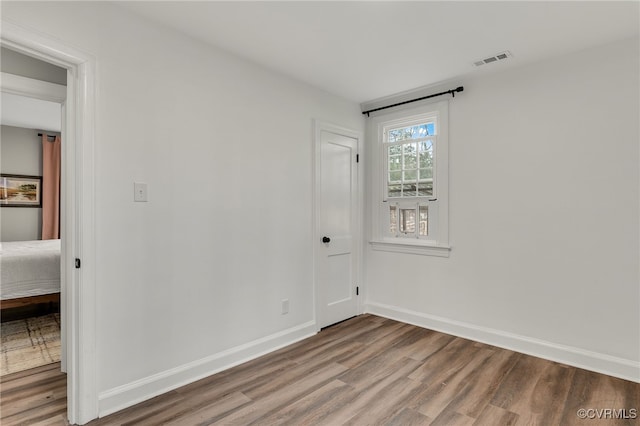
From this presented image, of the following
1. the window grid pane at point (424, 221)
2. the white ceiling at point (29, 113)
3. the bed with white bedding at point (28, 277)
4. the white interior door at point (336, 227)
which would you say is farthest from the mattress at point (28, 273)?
the window grid pane at point (424, 221)

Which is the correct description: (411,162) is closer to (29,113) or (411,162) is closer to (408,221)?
(408,221)

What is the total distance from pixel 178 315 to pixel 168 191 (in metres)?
0.90

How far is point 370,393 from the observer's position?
228 cm

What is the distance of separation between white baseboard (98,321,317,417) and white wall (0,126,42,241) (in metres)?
5.08

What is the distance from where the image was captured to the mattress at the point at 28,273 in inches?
139

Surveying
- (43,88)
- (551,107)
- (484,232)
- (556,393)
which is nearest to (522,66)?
(551,107)

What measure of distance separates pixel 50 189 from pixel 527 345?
721cm

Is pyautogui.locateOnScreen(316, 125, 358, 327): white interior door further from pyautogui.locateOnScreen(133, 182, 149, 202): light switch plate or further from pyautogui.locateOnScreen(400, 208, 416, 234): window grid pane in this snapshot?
pyautogui.locateOnScreen(133, 182, 149, 202): light switch plate

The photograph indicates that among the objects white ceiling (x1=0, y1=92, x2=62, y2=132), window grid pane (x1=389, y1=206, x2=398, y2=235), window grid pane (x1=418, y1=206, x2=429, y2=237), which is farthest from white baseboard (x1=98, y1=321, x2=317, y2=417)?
white ceiling (x1=0, y1=92, x2=62, y2=132)

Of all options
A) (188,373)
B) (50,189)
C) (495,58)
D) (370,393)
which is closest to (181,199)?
(188,373)

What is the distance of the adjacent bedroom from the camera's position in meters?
2.13

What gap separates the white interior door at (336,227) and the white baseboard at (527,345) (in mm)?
591

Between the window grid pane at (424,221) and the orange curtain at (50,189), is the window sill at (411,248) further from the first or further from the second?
the orange curtain at (50,189)

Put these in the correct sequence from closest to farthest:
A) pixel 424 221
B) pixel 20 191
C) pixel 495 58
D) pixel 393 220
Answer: pixel 495 58, pixel 424 221, pixel 393 220, pixel 20 191
